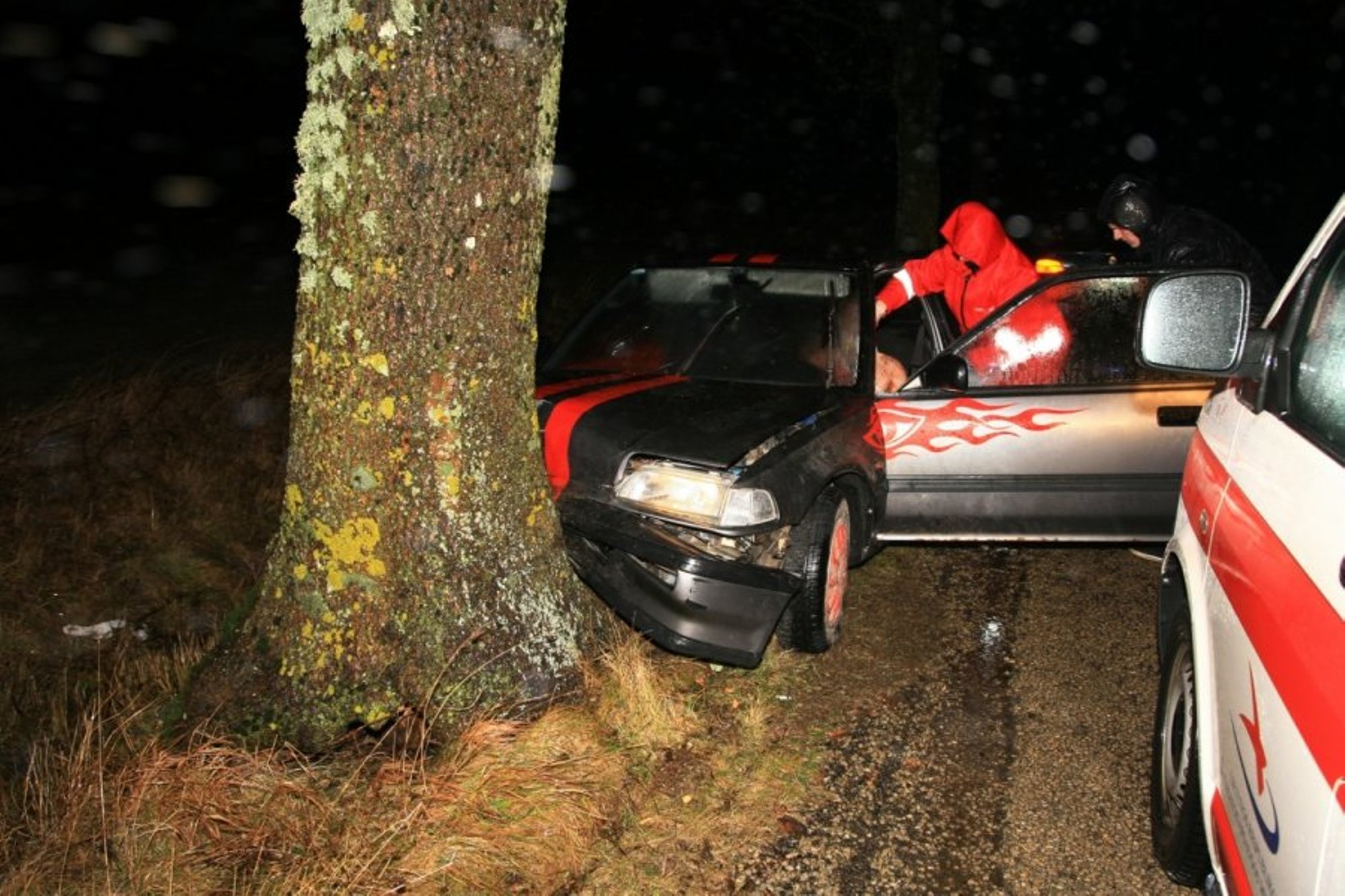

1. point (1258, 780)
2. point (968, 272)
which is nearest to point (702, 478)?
point (968, 272)

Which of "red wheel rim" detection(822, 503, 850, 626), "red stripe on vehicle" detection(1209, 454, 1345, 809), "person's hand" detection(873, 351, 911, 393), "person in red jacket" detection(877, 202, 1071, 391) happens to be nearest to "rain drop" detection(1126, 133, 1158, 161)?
"person in red jacket" detection(877, 202, 1071, 391)

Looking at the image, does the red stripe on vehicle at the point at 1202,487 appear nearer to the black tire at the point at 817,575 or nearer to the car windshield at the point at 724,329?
the black tire at the point at 817,575

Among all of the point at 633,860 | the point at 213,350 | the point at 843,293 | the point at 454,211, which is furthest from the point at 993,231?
the point at 213,350

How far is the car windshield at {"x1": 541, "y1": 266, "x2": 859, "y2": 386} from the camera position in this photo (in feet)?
16.3

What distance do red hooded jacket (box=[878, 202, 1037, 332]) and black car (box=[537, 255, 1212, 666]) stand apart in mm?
147

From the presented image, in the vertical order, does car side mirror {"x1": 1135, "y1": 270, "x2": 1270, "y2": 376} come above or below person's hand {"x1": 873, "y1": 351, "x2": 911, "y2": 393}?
above

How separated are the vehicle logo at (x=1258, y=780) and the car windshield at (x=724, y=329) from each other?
289 cm

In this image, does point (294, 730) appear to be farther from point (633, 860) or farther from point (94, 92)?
point (94, 92)

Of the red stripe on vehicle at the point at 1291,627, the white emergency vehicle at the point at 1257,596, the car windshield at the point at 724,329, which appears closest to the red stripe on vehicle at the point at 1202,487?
the white emergency vehicle at the point at 1257,596

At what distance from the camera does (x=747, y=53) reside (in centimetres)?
2575

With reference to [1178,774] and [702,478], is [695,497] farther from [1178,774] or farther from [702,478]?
[1178,774]

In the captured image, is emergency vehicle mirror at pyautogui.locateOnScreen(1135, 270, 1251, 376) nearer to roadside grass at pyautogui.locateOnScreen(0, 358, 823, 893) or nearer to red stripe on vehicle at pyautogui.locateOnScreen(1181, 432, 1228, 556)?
red stripe on vehicle at pyautogui.locateOnScreen(1181, 432, 1228, 556)

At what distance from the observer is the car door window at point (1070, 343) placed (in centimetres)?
478

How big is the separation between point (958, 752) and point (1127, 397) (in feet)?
5.95
